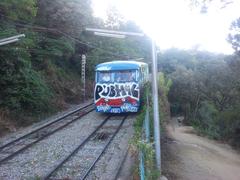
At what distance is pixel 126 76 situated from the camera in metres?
22.2

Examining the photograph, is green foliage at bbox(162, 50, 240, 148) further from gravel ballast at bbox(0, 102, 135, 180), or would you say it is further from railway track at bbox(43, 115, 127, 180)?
gravel ballast at bbox(0, 102, 135, 180)

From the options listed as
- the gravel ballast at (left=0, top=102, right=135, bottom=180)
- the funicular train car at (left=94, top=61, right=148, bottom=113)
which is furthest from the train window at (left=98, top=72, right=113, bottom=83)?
the gravel ballast at (left=0, top=102, right=135, bottom=180)

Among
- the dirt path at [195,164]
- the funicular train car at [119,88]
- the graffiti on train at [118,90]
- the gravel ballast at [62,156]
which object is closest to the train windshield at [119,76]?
the funicular train car at [119,88]

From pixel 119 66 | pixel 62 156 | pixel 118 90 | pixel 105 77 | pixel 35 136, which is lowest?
pixel 62 156

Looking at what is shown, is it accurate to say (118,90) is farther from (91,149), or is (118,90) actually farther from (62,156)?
(62,156)

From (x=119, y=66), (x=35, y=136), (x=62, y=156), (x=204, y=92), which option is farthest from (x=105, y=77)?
(x=204, y=92)

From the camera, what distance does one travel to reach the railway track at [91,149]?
1213cm

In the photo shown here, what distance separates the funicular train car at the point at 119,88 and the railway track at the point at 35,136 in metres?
2.18

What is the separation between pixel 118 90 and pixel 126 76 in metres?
1.00

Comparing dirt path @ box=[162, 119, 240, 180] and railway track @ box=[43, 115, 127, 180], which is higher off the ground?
railway track @ box=[43, 115, 127, 180]

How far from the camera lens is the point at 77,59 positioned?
134 feet

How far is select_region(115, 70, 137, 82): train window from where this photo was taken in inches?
868

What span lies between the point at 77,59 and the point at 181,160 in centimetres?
2655

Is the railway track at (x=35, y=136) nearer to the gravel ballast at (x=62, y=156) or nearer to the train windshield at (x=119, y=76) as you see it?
the gravel ballast at (x=62, y=156)
